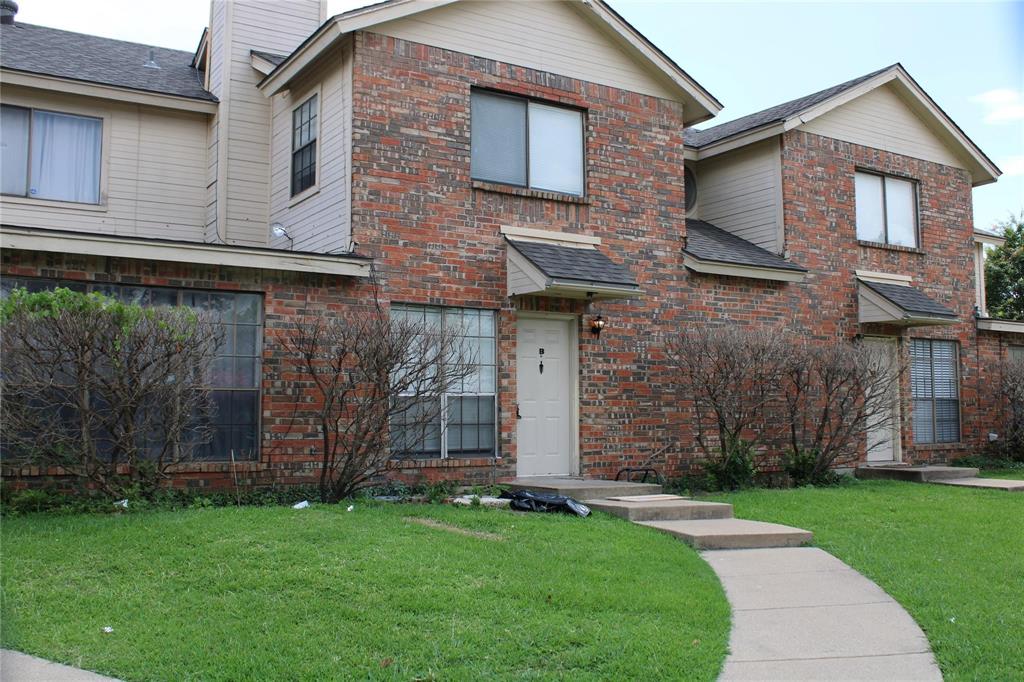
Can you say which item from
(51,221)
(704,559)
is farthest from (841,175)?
(51,221)

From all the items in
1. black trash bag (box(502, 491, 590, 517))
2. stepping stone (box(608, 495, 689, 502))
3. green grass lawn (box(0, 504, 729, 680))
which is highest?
black trash bag (box(502, 491, 590, 517))

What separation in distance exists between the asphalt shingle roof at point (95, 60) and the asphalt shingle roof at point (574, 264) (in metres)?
5.86

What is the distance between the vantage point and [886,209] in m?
17.1

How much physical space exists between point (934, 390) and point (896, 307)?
286 centimetres

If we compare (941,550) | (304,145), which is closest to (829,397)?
(941,550)

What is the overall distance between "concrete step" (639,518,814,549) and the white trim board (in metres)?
4.70

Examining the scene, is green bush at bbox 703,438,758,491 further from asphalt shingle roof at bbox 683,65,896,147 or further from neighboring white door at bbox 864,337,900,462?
asphalt shingle roof at bbox 683,65,896,147

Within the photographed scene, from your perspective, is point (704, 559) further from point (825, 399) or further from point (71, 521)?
point (825, 399)

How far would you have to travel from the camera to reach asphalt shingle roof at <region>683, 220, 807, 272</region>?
14.3m

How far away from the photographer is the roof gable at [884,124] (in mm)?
15961

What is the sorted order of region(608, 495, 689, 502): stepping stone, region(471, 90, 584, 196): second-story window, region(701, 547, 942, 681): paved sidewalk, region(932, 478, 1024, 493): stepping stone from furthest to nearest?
region(932, 478, 1024, 493): stepping stone
region(471, 90, 584, 196): second-story window
region(608, 495, 689, 502): stepping stone
region(701, 547, 942, 681): paved sidewalk

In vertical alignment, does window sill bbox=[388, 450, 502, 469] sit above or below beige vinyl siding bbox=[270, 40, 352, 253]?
below

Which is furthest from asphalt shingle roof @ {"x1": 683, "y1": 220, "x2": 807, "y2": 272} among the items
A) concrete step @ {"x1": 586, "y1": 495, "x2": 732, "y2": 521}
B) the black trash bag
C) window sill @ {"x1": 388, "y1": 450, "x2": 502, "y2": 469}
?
the black trash bag

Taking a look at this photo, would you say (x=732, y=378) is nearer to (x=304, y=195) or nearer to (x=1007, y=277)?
(x=304, y=195)
